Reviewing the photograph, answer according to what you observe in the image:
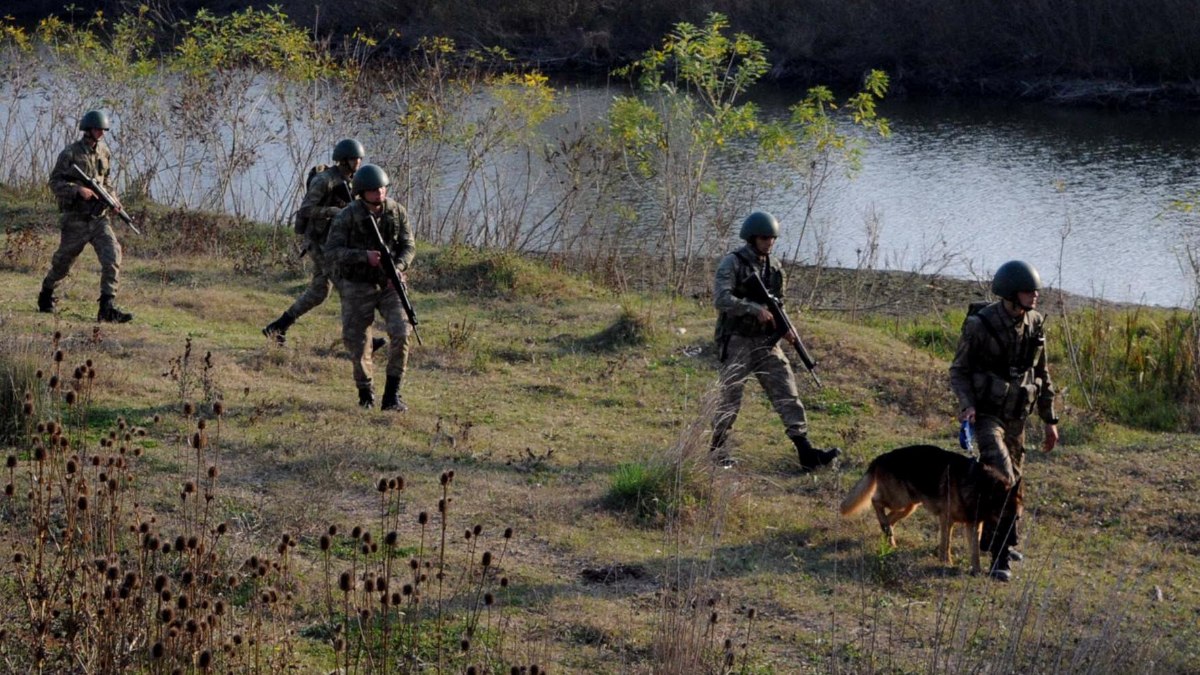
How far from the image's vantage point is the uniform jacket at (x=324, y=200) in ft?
36.9

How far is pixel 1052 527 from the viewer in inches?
357

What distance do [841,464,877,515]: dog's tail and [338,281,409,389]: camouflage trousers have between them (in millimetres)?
3320

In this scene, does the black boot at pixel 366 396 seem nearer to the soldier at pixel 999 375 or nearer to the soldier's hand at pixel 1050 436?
the soldier at pixel 999 375

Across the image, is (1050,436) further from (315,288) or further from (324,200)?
(315,288)

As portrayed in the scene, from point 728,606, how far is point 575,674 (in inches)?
47.9

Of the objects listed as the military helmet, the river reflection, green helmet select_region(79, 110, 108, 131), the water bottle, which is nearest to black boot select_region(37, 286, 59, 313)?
green helmet select_region(79, 110, 108, 131)

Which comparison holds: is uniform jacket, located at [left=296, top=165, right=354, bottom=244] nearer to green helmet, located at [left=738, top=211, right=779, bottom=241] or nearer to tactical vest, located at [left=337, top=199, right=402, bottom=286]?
tactical vest, located at [left=337, top=199, right=402, bottom=286]

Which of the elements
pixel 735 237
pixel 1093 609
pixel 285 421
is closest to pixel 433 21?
pixel 735 237

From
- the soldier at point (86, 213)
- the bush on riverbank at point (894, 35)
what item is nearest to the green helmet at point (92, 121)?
the soldier at point (86, 213)

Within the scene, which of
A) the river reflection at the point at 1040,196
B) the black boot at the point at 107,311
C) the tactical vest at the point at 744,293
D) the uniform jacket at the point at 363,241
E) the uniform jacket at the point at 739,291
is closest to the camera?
the uniform jacket at the point at 739,291

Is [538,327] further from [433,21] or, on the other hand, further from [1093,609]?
[433,21]

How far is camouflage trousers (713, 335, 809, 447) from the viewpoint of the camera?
9.30 metres


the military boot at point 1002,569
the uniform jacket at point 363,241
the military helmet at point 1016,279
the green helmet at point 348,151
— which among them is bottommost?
the military boot at point 1002,569

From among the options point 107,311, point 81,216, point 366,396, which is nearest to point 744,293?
point 366,396
